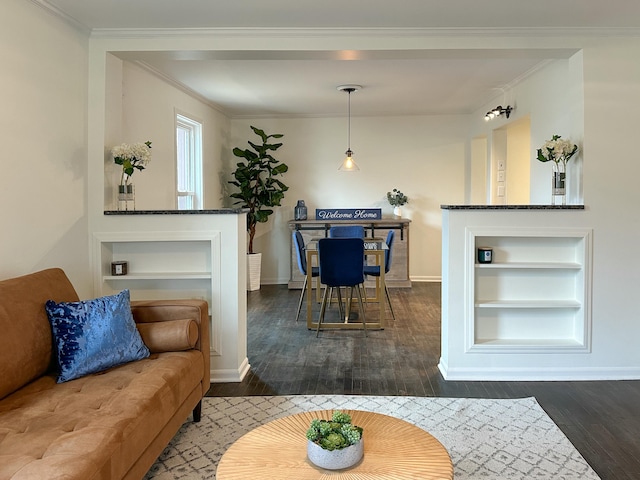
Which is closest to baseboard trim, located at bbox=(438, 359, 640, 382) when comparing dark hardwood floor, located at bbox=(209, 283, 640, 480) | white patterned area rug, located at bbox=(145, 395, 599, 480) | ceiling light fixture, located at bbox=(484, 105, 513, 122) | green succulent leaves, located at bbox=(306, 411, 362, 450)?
dark hardwood floor, located at bbox=(209, 283, 640, 480)

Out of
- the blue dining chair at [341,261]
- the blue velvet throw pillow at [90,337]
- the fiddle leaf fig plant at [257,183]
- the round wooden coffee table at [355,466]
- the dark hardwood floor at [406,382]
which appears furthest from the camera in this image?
the fiddle leaf fig plant at [257,183]

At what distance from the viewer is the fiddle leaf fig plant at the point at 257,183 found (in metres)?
7.03

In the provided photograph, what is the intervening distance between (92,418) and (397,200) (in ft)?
20.0

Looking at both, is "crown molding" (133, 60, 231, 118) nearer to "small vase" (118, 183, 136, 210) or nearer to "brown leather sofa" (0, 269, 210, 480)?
"small vase" (118, 183, 136, 210)

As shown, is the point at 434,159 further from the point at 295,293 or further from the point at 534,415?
the point at 534,415

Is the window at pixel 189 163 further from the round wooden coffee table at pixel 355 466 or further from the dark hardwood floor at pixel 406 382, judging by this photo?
the round wooden coffee table at pixel 355 466

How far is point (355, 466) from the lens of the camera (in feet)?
5.27

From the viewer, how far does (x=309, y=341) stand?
14.9 feet

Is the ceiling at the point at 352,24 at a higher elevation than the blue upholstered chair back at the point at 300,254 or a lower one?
higher

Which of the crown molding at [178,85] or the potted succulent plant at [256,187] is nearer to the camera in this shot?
the crown molding at [178,85]

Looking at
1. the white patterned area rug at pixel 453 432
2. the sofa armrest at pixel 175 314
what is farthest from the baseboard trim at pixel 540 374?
the sofa armrest at pixel 175 314

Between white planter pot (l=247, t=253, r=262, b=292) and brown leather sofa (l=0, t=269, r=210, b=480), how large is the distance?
4208 millimetres

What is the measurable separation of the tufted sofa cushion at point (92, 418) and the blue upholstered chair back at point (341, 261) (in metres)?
2.22

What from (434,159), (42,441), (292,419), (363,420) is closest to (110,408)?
(42,441)
